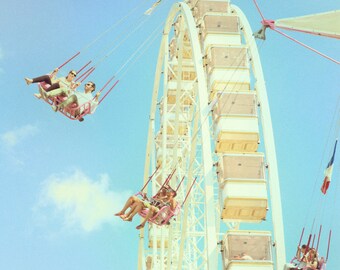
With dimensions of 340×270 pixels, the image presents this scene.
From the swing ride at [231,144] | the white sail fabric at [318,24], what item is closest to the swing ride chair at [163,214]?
the swing ride at [231,144]

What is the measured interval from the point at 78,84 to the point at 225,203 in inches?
213

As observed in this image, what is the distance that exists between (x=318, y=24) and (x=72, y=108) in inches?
286

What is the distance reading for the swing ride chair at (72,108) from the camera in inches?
771

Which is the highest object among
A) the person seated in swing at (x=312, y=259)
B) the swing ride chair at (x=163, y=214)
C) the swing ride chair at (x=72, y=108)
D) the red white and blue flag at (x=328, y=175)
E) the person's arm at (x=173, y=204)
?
the swing ride chair at (x=72, y=108)

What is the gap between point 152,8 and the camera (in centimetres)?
2539

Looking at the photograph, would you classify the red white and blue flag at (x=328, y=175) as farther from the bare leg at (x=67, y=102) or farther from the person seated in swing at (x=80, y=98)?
the bare leg at (x=67, y=102)

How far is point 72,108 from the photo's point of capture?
19625 millimetres

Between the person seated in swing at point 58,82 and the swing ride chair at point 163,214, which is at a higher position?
the person seated in swing at point 58,82

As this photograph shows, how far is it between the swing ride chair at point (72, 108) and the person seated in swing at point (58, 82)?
0.12 metres

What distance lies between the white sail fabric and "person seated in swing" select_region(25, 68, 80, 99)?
6383 mm

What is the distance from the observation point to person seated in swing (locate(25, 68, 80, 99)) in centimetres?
1941

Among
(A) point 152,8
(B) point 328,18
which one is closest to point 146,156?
(A) point 152,8

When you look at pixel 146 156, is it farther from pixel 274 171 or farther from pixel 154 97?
pixel 274 171

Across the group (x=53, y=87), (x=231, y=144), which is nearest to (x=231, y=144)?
(x=231, y=144)
